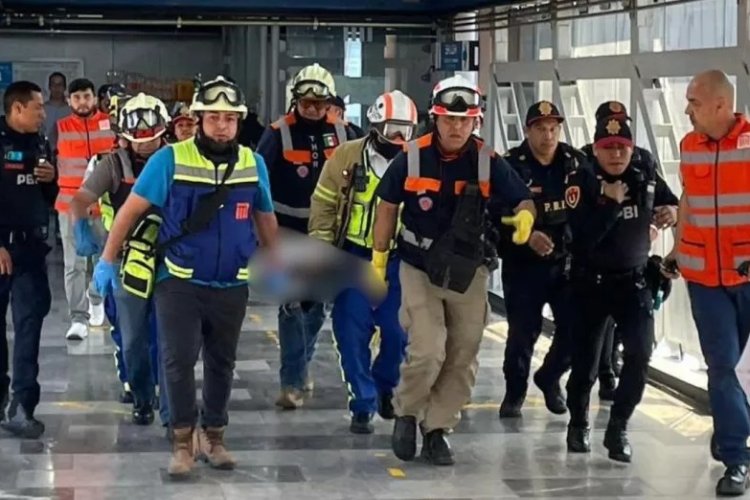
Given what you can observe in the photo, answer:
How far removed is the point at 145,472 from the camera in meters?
6.92

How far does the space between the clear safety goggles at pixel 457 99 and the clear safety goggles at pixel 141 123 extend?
1.52 meters

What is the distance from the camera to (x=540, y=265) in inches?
311

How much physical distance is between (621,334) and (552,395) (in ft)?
4.00

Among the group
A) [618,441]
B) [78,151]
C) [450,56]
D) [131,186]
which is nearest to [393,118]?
[131,186]

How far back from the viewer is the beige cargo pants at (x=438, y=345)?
22.8 ft

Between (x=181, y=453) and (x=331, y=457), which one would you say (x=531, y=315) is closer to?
(x=331, y=457)

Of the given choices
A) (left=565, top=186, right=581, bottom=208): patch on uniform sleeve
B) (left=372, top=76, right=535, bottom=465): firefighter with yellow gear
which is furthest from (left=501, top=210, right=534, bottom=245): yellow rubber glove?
(left=565, top=186, right=581, bottom=208): patch on uniform sleeve

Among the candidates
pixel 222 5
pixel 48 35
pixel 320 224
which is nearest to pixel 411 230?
pixel 320 224

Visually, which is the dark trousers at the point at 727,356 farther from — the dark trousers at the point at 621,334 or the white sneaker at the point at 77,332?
the white sneaker at the point at 77,332

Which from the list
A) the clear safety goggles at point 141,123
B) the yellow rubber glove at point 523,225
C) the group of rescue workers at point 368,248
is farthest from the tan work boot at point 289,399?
the yellow rubber glove at point 523,225

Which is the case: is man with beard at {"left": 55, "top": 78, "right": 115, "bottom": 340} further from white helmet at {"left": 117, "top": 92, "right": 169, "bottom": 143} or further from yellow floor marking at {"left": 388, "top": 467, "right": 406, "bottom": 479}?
yellow floor marking at {"left": 388, "top": 467, "right": 406, "bottom": 479}

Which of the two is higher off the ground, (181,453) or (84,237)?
(84,237)

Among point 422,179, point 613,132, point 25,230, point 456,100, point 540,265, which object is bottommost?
point 540,265

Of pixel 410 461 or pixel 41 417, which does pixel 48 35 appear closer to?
pixel 41 417
